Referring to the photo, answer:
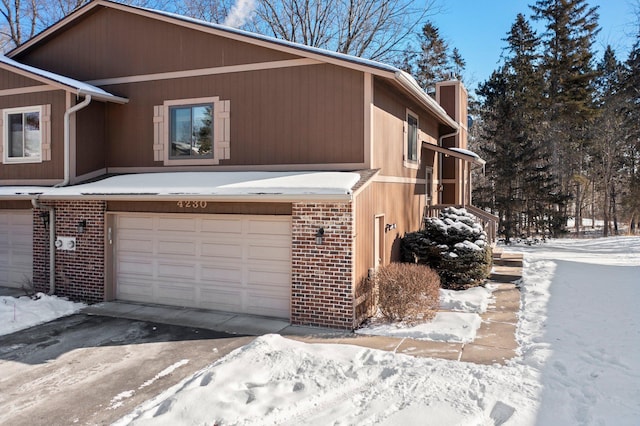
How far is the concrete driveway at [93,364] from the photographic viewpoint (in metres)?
5.07

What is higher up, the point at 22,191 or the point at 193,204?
the point at 22,191

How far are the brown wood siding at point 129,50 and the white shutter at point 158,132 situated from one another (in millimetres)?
944

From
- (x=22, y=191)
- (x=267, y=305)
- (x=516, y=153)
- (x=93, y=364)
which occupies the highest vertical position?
(x=516, y=153)

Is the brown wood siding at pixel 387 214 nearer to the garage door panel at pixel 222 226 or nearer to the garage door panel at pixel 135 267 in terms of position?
the garage door panel at pixel 222 226

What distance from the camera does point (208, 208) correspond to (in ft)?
30.0

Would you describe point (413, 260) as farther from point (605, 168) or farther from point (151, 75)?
point (605, 168)

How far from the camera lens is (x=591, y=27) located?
1082 inches

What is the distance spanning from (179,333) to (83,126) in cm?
582

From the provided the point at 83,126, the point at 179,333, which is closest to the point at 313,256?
the point at 179,333

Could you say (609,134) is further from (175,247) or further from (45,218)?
(45,218)

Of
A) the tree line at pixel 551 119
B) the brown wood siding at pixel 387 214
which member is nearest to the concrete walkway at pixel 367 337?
the brown wood siding at pixel 387 214

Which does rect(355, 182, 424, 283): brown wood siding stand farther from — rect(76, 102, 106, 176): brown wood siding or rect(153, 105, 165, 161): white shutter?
rect(76, 102, 106, 176): brown wood siding

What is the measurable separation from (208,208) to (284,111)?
2.49m

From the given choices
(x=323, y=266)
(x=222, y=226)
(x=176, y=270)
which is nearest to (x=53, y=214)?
(x=176, y=270)
